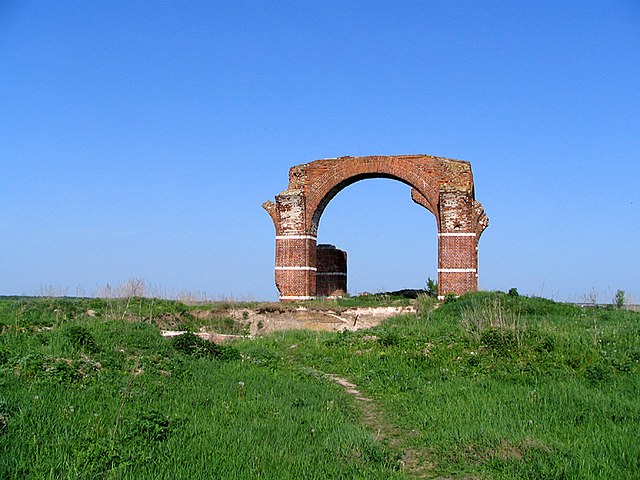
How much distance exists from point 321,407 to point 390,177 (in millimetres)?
14755

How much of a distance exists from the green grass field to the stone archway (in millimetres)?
8037

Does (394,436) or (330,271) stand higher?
(330,271)

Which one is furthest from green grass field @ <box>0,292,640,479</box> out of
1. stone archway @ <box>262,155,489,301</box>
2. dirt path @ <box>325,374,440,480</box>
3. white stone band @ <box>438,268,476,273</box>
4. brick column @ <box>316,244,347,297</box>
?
brick column @ <box>316,244,347,297</box>

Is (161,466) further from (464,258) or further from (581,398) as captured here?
(464,258)

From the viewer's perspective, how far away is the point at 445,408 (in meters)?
7.10

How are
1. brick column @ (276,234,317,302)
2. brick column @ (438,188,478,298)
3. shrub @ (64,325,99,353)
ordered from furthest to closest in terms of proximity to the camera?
brick column @ (276,234,317,302) → brick column @ (438,188,478,298) → shrub @ (64,325,99,353)

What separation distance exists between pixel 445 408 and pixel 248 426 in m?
2.38

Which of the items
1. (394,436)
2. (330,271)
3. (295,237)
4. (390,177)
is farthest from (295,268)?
(394,436)

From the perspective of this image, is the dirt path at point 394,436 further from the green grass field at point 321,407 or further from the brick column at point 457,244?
the brick column at point 457,244

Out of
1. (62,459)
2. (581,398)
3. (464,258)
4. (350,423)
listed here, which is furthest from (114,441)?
(464,258)

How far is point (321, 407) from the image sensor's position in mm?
7148

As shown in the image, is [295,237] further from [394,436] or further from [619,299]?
[394,436]

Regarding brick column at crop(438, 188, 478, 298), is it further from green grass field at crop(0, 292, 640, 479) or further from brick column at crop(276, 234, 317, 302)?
green grass field at crop(0, 292, 640, 479)

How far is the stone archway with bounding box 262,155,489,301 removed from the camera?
64.0ft
